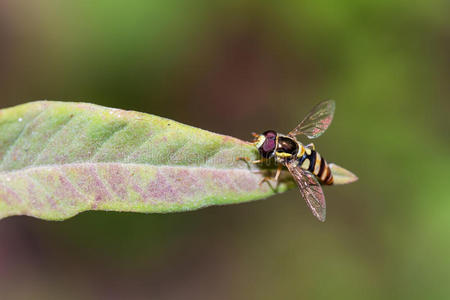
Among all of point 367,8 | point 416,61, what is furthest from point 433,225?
point 367,8

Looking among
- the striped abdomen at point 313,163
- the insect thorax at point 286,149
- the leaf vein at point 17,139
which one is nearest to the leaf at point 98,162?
the leaf vein at point 17,139

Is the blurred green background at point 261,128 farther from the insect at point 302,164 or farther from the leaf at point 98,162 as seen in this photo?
the leaf at point 98,162

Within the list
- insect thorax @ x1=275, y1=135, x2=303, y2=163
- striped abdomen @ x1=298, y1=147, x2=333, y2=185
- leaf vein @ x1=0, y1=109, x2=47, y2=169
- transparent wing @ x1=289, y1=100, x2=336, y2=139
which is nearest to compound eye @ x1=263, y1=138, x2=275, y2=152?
insect thorax @ x1=275, y1=135, x2=303, y2=163

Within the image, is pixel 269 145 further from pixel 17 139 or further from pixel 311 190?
pixel 17 139

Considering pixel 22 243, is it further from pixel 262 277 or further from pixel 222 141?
pixel 222 141

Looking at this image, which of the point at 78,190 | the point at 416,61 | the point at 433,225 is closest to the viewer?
the point at 78,190

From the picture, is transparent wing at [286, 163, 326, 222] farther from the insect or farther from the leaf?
the leaf
